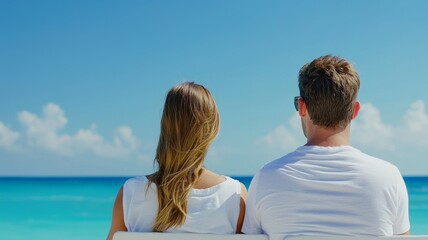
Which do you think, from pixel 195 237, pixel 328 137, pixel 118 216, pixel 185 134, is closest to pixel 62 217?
pixel 118 216

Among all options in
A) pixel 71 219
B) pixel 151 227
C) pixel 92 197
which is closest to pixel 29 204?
pixel 92 197

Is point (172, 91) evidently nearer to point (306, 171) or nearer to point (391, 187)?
point (306, 171)

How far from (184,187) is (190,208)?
0.09 m

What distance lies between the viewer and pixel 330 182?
2289mm

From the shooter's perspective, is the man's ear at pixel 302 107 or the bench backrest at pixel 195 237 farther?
the man's ear at pixel 302 107

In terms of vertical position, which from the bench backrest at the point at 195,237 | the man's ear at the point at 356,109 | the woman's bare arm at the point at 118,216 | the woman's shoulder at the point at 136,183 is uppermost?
the man's ear at the point at 356,109

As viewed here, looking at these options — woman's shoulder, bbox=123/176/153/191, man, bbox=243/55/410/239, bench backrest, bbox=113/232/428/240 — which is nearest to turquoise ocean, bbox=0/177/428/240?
woman's shoulder, bbox=123/176/153/191

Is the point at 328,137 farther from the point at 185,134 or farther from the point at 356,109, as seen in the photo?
the point at 185,134

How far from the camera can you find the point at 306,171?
2.31 m

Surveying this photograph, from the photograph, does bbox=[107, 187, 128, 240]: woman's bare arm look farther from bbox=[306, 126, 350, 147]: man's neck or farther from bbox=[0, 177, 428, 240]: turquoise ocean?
bbox=[0, 177, 428, 240]: turquoise ocean

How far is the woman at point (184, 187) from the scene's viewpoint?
2.50 m

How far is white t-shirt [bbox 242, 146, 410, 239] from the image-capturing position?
2.29 meters

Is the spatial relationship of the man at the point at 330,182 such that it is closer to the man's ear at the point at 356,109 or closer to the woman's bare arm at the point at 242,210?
the man's ear at the point at 356,109

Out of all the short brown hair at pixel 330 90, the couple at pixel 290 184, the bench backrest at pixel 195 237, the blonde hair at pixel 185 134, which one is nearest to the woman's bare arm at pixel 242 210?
the couple at pixel 290 184
